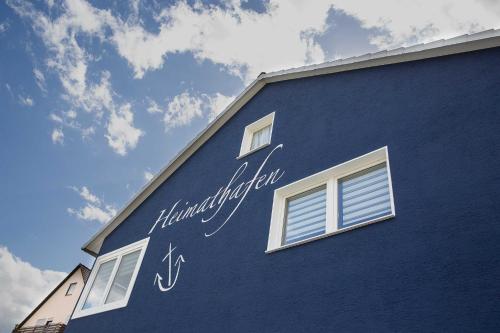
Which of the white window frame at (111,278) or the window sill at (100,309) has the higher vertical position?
the white window frame at (111,278)

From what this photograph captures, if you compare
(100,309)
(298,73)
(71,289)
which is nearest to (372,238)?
(298,73)

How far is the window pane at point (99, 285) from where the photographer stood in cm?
965

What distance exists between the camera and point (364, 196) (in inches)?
241

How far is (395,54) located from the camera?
7.03m

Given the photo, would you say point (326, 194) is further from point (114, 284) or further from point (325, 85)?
point (114, 284)

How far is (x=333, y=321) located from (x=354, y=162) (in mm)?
2478

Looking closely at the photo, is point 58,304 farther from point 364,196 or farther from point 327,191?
point 364,196

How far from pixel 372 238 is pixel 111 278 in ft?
22.0

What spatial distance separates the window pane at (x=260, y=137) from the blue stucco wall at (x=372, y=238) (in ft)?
1.57

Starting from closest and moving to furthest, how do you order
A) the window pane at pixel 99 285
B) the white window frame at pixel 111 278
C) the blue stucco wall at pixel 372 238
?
the blue stucco wall at pixel 372 238 → the white window frame at pixel 111 278 → the window pane at pixel 99 285

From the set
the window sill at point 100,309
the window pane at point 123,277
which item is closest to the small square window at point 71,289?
the window sill at point 100,309

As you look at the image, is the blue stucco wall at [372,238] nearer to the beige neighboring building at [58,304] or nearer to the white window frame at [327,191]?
the white window frame at [327,191]

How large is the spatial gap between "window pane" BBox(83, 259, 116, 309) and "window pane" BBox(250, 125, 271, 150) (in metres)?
4.59

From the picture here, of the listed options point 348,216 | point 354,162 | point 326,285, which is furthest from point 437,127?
point 326,285
